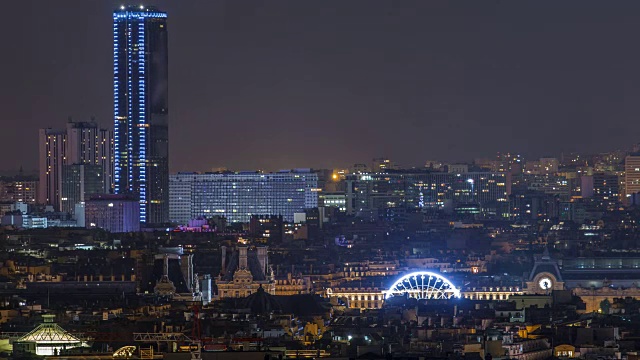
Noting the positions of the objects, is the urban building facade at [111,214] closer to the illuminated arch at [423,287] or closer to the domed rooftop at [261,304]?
the illuminated arch at [423,287]

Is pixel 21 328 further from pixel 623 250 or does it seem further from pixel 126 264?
pixel 623 250

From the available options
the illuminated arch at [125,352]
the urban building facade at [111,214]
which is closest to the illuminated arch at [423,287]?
the illuminated arch at [125,352]

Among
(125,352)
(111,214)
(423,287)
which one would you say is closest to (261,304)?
(423,287)

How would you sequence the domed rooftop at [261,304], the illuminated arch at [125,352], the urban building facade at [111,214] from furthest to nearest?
the urban building facade at [111,214] → the domed rooftop at [261,304] → the illuminated arch at [125,352]

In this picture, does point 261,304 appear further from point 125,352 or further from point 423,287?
point 125,352

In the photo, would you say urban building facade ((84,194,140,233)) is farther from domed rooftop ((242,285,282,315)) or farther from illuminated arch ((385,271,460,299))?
domed rooftop ((242,285,282,315))

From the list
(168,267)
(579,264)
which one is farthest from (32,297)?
(579,264)
